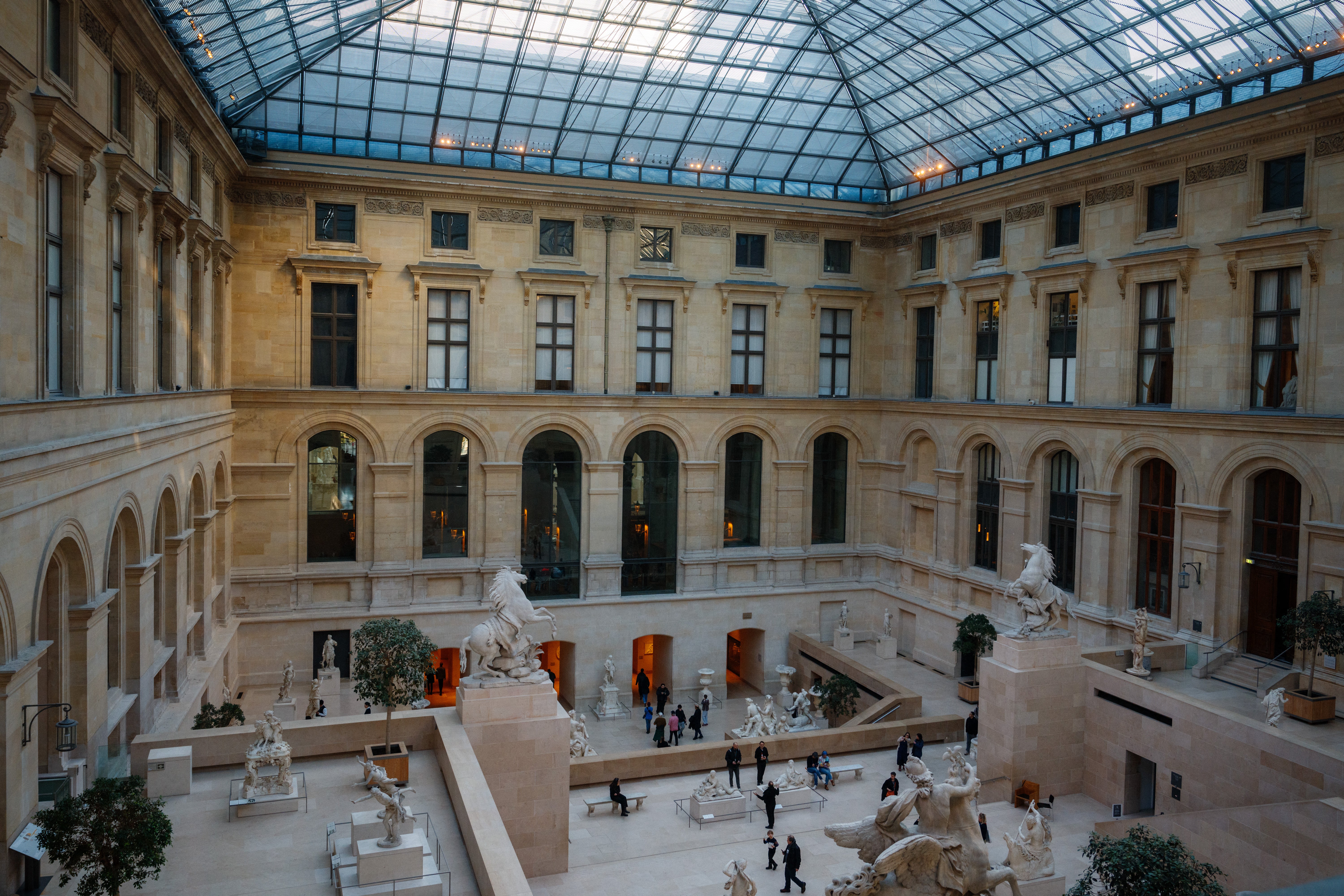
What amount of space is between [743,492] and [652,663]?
24.3 feet

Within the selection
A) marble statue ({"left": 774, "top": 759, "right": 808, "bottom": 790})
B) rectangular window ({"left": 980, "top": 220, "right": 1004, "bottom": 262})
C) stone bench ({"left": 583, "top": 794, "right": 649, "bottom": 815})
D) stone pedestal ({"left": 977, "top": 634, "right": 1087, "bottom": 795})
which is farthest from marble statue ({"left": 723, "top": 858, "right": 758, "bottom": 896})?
rectangular window ({"left": 980, "top": 220, "right": 1004, "bottom": 262})

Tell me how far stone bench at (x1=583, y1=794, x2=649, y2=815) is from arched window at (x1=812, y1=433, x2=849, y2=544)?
16728mm

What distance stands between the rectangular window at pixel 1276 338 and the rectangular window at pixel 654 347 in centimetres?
1882

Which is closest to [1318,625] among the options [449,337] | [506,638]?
[506,638]

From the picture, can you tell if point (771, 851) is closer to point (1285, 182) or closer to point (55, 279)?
point (55, 279)

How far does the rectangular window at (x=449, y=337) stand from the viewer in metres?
33.4

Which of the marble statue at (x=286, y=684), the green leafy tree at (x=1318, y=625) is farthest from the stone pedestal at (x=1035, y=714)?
the marble statue at (x=286, y=684)

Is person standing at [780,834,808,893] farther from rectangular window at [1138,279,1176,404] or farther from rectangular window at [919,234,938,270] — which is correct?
rectangular window at [919,234,938,270]

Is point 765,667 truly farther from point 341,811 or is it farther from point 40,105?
point 40,105

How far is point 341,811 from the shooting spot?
16500mm

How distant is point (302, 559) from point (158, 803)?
67.6 feet

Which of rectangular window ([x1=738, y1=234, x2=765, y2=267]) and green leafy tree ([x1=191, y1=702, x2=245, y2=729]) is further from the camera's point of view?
rectangular window ([x1=738, y1=234, x2=765, y2=267])

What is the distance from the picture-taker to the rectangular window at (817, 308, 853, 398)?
3825cm

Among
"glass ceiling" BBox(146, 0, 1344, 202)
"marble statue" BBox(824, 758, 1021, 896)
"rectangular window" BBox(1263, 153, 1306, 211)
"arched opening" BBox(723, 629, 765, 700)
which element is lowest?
"arched opening" BBox(723, 629, 765, 700)
